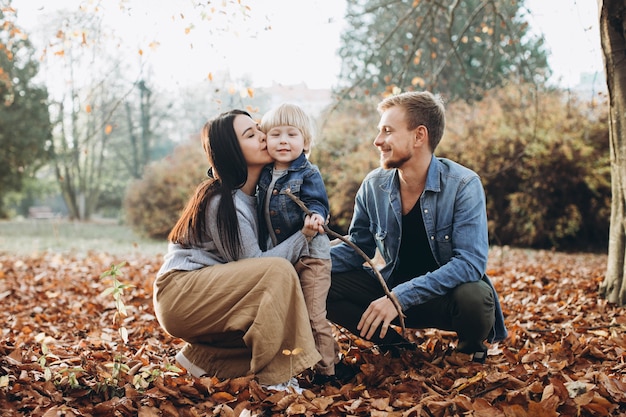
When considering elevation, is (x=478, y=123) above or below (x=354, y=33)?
below

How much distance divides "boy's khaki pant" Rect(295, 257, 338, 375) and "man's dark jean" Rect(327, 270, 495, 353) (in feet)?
0.94

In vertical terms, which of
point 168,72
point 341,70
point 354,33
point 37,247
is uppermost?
point 354,33

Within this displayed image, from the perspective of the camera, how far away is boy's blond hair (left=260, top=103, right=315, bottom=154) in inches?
111

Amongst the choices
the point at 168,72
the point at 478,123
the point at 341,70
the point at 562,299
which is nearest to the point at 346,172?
the point at 478,123

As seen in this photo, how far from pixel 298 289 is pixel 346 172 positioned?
833 centimetres

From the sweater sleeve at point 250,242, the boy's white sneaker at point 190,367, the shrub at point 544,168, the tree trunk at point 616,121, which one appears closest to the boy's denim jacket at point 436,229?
the sweater sleeve at point 250,242

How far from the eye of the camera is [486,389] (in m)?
2.37

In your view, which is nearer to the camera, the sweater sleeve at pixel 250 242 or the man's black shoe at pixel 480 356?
the sweater sleeve at pixel 250 242

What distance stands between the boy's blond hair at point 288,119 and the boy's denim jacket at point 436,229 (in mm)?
538

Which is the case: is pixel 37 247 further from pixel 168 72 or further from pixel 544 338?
pixel 544 338

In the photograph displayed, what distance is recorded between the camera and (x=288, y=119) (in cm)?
282

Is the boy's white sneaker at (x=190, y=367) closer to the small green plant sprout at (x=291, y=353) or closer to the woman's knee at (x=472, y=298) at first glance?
the small green plant sprout at (x=291, y=353)

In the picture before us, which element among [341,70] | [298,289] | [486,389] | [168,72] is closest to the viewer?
[486,389]

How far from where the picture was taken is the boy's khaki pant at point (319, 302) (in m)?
2.63
